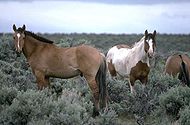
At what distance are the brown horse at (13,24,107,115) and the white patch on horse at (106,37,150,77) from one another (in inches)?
82.1

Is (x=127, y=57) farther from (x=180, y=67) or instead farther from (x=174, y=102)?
(x=174, y=102)

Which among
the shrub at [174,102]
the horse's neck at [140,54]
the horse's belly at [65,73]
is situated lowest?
the shrub at [174,102]

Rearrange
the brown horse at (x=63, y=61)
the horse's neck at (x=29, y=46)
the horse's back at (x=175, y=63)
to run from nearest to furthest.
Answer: the brown horse at (x=63, y=61), the horse's neck at (x=29, y=46), the horse's back at (x=175, y=63)

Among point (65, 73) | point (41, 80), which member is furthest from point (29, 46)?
point (65, 73)

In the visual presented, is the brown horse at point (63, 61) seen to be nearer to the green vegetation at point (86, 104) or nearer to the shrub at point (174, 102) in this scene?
the green vegetation at point (86, 104)

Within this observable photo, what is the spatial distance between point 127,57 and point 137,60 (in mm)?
814

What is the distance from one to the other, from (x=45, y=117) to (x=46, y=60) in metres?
3.78

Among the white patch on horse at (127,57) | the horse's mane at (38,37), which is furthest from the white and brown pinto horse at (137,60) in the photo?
the horse's mane at (38,37)

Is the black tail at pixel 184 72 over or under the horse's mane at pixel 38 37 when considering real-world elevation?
under

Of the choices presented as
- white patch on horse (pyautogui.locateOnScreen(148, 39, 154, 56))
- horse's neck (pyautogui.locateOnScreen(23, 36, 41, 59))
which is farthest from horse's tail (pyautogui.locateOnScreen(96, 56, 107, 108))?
horse's neck (pyautogui.locateOnScreen(23, 36, 41, 59))

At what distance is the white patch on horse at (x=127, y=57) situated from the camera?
11.5 metres

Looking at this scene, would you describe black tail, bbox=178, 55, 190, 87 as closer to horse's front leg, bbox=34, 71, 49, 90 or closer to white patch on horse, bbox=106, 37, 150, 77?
white patch on horse, bbox=106, 37, 150, 77

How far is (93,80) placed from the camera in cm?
956

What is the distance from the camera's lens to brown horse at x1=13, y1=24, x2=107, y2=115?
31.4 ft
